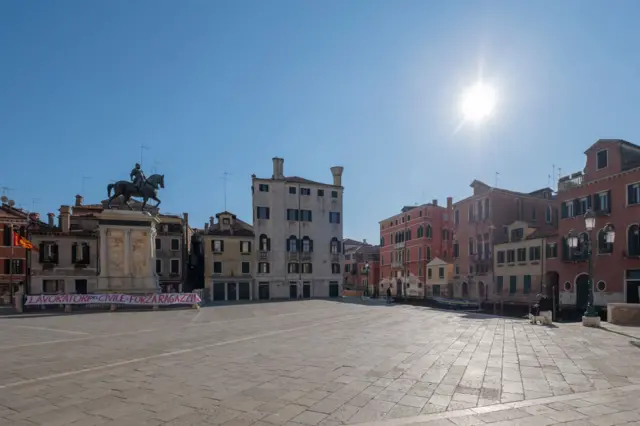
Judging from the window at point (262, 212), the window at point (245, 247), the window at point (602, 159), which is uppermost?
the window at point (602, 159)

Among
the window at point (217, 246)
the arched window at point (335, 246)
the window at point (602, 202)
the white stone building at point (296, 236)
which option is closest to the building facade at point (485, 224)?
the window at point (602, 202)

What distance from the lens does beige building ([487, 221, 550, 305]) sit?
A: 136 ft

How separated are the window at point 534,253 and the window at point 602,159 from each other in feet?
33.4

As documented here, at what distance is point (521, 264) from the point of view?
4366cm

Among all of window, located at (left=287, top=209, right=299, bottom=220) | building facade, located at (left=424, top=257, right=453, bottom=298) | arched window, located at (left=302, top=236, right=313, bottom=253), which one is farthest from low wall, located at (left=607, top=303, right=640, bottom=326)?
window, located at (left=287, top=209, right=299, bottom=220)

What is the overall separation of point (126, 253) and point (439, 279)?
4069cm

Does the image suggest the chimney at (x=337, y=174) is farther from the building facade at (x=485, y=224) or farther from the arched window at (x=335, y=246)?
the building facade at (x=485, y=224)

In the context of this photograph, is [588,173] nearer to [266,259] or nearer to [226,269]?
[266,259]

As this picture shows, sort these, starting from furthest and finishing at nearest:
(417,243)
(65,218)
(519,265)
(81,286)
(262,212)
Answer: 1. (417,243)
2. (262,212)
3. (81,286)
4. (65,218)
5. (519,265)

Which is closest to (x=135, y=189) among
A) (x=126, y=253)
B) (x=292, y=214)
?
(x=126, y=253)

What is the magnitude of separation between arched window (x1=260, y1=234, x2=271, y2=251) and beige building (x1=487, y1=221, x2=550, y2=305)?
27160 millimetres

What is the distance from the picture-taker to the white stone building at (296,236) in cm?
5306

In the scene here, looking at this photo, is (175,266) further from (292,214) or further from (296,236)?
(292,214)

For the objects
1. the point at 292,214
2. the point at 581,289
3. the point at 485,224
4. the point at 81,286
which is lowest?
the point at 81,286
